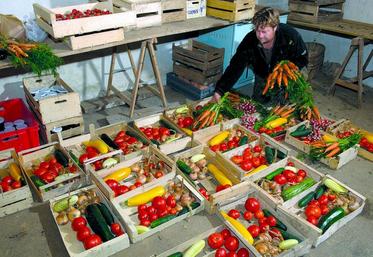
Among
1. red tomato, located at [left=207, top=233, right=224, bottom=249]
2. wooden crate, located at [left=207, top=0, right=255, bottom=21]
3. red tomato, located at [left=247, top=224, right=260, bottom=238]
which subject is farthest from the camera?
wooden crate, located at [left=207, top=0, right=255, bottom=21]

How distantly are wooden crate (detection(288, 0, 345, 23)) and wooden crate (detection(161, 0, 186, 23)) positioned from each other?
86.4 inches

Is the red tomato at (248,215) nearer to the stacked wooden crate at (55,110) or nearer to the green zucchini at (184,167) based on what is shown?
the green zucchini at (184,167)

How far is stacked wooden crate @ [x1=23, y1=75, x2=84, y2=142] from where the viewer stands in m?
3.74

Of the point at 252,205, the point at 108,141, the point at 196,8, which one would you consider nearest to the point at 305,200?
the point at 252,205

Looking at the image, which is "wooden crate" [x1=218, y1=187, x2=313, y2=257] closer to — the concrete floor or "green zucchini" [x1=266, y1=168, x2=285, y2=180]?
the concrete floor

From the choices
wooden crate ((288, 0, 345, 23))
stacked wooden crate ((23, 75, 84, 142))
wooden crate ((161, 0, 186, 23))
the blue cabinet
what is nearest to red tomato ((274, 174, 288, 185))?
stacked wooden crate ((23, 75, 84, 142))

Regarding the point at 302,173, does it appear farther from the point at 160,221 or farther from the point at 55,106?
the point at 55,106

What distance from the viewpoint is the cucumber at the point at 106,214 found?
2854 mm

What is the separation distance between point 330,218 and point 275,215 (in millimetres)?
438

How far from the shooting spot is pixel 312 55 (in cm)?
591

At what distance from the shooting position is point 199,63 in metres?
5.22

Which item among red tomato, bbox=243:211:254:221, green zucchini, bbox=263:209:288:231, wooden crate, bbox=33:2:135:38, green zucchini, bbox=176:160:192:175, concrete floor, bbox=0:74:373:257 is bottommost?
concrete floor, bbox=0:74:373:257

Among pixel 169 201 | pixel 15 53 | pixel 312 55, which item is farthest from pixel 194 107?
pixel 312 55

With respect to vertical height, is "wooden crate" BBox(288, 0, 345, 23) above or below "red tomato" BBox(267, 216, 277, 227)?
above
